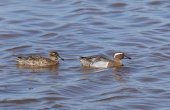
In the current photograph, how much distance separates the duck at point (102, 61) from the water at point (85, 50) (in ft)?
0.47

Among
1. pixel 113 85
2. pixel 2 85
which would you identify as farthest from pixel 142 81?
pixel 2 85

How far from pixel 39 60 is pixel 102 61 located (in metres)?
1.24

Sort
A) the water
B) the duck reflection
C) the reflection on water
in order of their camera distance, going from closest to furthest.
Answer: the water < the duck reflection < the reflection on water

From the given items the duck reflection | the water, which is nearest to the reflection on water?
the water

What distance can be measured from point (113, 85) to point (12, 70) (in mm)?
2130

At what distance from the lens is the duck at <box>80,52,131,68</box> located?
15.2m

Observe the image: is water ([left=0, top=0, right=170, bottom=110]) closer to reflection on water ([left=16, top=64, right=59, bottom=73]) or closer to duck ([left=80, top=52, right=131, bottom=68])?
reflection on water ([left=16, top=64, right=59, bottom=73])

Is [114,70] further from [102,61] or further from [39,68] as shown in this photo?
[39,68]

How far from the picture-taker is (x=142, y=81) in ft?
46.5

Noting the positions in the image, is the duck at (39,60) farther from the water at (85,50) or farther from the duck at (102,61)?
the duck at (102,61)

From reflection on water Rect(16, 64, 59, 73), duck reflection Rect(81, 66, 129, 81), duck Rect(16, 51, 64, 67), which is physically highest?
duck Rect(16, 51, 64, 67)

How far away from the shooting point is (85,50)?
16484 millimetres

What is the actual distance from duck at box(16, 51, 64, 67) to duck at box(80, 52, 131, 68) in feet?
1.92

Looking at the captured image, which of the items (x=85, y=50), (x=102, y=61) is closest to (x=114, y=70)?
(x=102, y=61)
